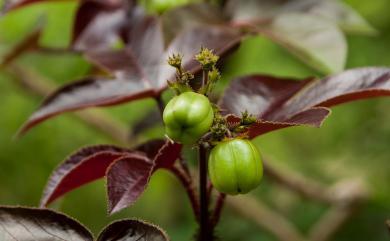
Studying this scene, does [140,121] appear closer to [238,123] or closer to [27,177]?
[238,123]

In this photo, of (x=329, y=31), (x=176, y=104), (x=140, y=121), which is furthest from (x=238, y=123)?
(x=140, y=121)

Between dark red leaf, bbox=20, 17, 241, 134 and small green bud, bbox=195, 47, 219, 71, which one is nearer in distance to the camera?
small green bud, bbox=195, 47, 219, 71

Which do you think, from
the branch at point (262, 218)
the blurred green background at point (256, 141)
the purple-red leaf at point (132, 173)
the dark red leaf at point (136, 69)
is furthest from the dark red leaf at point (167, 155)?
the blurred green background at point (256, 141)

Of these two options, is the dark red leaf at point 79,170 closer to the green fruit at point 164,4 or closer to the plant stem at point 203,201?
the plant stem at point 203,201

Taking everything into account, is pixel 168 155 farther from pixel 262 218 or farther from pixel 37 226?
pixel 262 218

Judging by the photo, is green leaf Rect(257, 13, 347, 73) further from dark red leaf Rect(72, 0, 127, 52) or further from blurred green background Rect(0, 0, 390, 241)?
blurred green background Rect(0, 0, 390, 241)

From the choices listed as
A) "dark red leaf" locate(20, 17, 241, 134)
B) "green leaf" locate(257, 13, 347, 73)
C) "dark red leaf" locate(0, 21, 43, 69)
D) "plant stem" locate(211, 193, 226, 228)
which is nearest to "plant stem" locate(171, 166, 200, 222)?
"plant stem" locate(211, 193, 226, 228)
